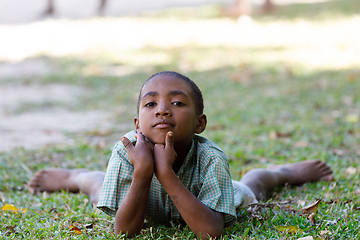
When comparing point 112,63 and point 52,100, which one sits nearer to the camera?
point 52,100

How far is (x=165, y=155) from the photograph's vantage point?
7.59 ft

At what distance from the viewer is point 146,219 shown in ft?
8.79

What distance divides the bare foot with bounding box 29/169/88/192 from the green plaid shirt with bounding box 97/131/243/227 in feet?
3.88

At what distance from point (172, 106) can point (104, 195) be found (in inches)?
26.7

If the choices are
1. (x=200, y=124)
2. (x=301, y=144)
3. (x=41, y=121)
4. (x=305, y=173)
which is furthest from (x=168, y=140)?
(x=41, y=121)

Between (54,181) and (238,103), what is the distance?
3.98 metres

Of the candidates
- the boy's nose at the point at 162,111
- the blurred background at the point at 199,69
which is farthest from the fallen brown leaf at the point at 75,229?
the blurred background at the point at 199,69

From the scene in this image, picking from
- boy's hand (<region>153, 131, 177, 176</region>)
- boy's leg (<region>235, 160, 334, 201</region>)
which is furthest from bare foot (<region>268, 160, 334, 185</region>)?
boy's hand (<region>153, 131, 177, 176</region>)

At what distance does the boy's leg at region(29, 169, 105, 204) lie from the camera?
138 inches

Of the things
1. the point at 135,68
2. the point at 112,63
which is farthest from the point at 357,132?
the point at 112,63

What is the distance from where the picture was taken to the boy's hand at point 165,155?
2299 mm

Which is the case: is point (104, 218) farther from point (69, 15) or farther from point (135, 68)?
point (69, 15)

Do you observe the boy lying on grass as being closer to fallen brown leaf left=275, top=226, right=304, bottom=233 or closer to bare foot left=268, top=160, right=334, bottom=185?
fallen brown leaf left=275, top=226, right=304, bottom=233

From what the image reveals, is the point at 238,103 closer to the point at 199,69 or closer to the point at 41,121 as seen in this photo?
the point at 199,69
